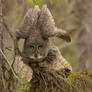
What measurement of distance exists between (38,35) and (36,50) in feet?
1.01

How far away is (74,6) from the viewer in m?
15.9

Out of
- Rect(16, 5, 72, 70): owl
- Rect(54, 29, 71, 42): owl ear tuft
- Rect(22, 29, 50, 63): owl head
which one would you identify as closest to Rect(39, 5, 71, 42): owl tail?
Rect(16, 5, 72, 70): owl

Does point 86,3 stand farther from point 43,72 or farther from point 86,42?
point 43,72

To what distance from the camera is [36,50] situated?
243 inches

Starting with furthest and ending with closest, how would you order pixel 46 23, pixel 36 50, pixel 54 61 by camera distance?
1. pixel 54 61
2. pixel 36 50
3. pixel 46 23

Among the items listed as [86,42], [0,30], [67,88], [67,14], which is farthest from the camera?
[86,42]

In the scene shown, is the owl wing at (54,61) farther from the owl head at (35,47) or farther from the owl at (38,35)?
the owl head at (35,47)

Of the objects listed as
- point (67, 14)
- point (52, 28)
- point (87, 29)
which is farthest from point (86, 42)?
point (52, 28)

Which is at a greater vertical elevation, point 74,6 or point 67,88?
point 74,6

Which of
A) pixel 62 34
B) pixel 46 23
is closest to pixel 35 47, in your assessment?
pixel 46 23

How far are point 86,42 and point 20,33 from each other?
31.7 ft

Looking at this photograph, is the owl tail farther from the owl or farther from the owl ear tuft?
the owl ear tuft

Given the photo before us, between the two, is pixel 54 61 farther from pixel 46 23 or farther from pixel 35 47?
pixel 46 23

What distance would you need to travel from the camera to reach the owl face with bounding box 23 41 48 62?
6102 mm
